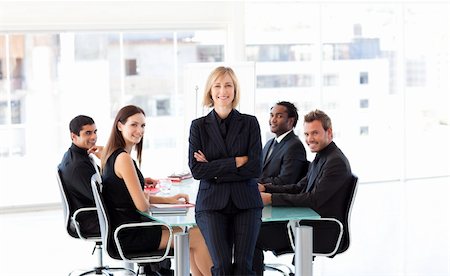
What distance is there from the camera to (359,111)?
12766 mm

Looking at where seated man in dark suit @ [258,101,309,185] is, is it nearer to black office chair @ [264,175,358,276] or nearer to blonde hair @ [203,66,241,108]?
black office chair @ [264,175,358,276]

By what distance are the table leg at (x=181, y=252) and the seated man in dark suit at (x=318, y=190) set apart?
0.65 meters

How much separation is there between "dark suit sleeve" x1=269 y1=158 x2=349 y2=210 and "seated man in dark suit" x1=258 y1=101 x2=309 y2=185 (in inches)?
24.9

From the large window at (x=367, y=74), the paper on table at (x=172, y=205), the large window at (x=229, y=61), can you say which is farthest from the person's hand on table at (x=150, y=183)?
the large window at (x=367, y=74)

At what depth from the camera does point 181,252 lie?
17.8ft

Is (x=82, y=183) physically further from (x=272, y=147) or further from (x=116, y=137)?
(x=272, y=147)

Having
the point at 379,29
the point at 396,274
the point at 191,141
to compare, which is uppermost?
the point at 379,29

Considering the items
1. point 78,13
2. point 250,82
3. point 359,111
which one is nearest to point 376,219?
point 250,82

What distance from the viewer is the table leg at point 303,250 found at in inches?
216

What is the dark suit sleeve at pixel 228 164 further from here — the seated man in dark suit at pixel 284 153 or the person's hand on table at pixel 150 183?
the person's hand on table at pixel 150 183

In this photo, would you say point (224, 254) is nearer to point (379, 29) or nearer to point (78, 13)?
point (78, 13)

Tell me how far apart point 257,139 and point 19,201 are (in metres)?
6.32

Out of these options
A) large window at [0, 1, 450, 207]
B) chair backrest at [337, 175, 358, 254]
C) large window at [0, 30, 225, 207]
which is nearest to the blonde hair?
chair backrest at [337, 175, 358, 254]

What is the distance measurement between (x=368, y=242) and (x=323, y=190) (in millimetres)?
2941
